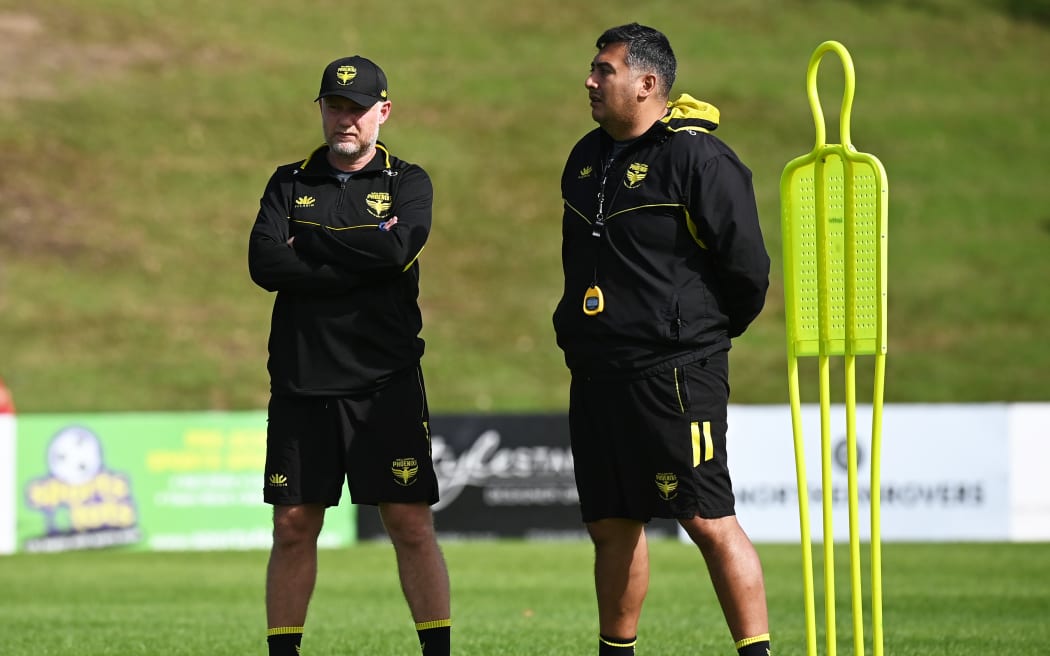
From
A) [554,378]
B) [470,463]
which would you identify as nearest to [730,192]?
[470,463]

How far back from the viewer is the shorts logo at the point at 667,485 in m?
5.08

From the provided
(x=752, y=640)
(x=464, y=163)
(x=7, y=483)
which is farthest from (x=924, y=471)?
(x=464, y=163)

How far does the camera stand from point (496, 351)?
27.4 metres

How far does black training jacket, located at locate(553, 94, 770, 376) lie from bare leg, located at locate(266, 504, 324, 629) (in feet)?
3.85

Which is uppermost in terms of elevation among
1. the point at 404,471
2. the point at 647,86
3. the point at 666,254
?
the point at 647,86

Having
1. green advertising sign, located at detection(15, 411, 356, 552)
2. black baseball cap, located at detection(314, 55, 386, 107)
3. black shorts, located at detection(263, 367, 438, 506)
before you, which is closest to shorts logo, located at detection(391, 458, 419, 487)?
black shorts, located at detection(263, 367, 438, 506)

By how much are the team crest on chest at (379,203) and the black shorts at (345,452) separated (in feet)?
2.06

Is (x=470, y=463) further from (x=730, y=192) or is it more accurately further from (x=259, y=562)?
(x=730, y=192)

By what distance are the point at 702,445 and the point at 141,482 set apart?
38.5 ft

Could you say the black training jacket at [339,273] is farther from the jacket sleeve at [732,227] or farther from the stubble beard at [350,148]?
the jacket sleeve at [732,227]

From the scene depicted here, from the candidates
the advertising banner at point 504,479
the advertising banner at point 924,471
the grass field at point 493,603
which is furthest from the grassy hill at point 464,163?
the grass field at point 493,603

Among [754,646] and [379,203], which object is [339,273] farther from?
[754,646]

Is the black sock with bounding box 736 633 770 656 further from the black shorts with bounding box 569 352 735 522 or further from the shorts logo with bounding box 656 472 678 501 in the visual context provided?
the shorts logo with bounding box 656 472 678 501

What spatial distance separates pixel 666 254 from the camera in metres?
5.12
